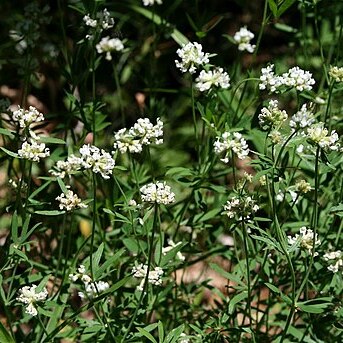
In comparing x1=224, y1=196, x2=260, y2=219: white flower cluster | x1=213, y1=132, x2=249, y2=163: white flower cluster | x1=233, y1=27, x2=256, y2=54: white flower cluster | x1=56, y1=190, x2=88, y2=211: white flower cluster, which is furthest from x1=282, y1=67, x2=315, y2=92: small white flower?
x1=56, y1=190, x2=88, y2=211: white flower cluster

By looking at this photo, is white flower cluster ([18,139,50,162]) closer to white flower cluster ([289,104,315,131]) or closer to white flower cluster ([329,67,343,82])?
A: white flower cluster ([289,104,315,131])

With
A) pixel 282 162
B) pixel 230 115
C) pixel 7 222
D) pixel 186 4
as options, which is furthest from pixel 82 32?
pixel 186 4

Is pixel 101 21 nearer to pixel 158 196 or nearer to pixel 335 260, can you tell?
pixel 158 196

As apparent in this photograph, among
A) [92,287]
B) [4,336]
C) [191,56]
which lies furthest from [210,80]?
[4,336]

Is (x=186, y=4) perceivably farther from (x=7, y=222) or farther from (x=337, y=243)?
(x=337, y=243)

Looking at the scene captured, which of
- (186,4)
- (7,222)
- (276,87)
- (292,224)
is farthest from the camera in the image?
(186,4)

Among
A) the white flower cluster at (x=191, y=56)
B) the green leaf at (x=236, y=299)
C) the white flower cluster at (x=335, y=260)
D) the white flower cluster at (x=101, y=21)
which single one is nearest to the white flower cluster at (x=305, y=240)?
the white flower cluster at (x=335, y=260)

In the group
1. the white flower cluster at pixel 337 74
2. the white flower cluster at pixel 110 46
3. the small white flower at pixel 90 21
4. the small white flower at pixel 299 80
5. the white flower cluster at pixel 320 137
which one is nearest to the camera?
the white flower cluster at pixel 320 137

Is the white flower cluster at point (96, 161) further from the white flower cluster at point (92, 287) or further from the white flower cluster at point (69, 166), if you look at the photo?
the white flower cluster at point (92, 287)
